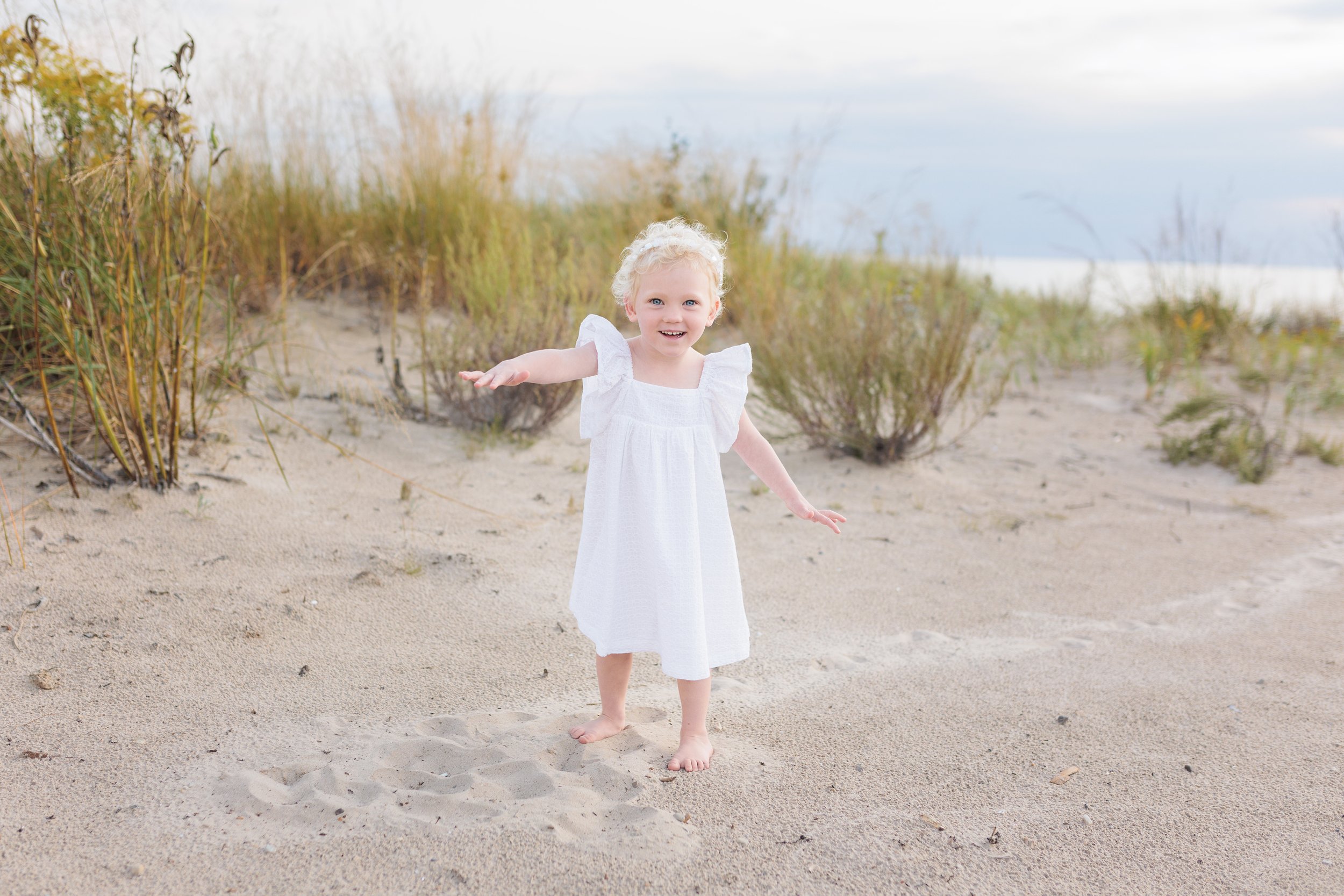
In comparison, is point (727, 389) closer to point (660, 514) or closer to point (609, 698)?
point (660, 514)

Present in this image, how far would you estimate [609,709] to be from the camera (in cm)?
257

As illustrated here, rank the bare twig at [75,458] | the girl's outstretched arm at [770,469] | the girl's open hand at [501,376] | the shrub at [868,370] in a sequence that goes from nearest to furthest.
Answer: the girl's open hand at [501,376] < the girl's outstretched arm at [770,469] < the bare twig at [75,458] < the shrub at [868,370]

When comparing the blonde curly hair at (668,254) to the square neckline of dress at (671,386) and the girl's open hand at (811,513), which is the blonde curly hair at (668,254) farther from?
the girl's open hand at (811,513)

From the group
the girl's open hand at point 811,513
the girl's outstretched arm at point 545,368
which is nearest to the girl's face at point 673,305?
the girl's outstretched arm at point 545,368

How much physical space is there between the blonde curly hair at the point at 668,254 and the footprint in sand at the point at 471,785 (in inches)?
44.8

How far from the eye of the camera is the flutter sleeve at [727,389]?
2414mm

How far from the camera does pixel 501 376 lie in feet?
7.02

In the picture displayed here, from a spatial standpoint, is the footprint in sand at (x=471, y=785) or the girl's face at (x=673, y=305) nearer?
the footprint in sand at (x=471, y=785)

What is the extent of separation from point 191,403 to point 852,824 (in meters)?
2.99

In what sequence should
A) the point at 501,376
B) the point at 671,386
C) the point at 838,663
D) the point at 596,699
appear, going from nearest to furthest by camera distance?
the point at 501,376 < the point at 671,386 < the point at 596,699 < the point at 838,663

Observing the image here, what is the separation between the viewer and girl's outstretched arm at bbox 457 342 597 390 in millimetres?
2141

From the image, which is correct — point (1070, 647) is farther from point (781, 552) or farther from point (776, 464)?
point (776, 464)

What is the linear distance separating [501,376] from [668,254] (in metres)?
0.49

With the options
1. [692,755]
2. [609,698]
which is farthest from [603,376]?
[692,755]
